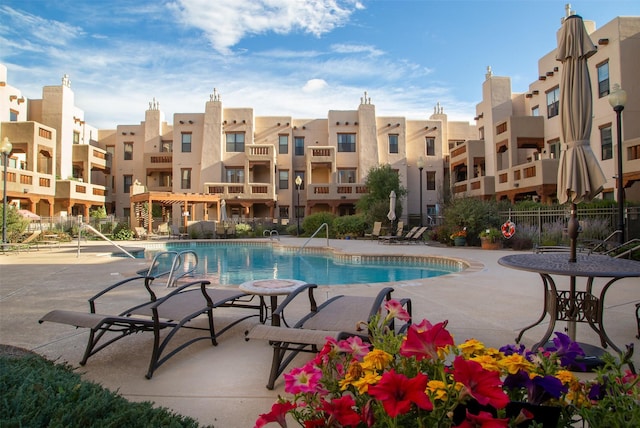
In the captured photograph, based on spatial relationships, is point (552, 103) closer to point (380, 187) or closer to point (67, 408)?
point (380, 187)

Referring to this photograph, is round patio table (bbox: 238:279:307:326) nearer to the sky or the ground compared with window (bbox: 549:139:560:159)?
nearer to the ground

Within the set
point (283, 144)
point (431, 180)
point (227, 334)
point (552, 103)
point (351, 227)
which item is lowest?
point (227, 334)

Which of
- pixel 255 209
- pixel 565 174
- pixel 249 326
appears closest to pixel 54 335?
pixel 249 326

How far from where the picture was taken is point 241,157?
3406 centimetres

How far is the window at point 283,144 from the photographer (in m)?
34.8

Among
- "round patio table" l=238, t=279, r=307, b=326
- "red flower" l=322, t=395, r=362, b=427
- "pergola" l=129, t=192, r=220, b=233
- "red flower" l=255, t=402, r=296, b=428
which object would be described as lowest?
"round patio table" l=238, t=279, r=307, b=326

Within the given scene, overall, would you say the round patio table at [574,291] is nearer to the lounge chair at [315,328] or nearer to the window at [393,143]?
the lounge chair at [315,328]

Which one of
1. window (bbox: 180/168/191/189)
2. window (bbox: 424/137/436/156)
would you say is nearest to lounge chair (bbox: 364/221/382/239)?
window (bbox: 424/137/436/156)

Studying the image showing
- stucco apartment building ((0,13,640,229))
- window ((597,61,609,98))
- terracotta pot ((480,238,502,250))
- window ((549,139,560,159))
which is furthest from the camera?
stucco apartment building ((0,13,640,229))

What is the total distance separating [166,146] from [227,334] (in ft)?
116

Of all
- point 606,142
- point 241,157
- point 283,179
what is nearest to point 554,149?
point 606,142

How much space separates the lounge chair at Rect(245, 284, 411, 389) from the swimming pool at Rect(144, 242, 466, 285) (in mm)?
6097

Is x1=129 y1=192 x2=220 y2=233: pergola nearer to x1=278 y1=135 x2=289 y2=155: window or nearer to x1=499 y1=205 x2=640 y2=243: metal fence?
x1=278 y1=135 x2=289 y2=155: window

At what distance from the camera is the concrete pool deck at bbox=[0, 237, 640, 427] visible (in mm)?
2971
